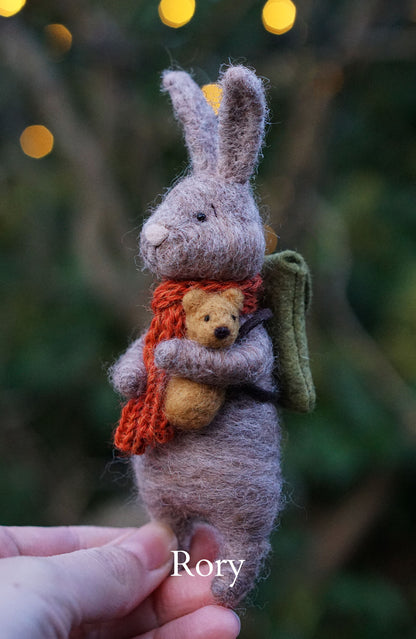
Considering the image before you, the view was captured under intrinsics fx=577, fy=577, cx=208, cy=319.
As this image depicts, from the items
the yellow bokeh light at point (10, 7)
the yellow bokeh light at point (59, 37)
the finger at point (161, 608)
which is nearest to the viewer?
the finger at point (161, 608)

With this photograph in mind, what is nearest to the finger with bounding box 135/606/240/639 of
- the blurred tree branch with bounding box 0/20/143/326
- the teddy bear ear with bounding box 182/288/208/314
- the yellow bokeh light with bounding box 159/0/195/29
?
the teddy bear ear with bounding box 182/288/208/314

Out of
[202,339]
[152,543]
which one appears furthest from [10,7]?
[152,543]

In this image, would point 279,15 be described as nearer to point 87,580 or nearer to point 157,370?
point 157,370

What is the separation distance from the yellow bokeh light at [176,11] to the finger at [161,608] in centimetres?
122

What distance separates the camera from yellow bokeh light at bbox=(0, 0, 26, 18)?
4.88ft

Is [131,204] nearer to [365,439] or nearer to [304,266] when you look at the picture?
[365,439]

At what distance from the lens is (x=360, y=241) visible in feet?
6.47

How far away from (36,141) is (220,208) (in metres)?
1.38

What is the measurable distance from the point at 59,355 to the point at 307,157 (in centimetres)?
92

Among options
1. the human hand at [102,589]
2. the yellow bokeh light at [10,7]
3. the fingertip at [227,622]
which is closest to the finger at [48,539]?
the human hand at [102,589]

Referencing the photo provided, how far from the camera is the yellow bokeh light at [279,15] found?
1.41 meters

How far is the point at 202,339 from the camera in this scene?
2.25ft

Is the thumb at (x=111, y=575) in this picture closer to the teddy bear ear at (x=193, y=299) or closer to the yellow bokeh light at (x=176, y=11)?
the teddy bear ear at (x=193, y=299)

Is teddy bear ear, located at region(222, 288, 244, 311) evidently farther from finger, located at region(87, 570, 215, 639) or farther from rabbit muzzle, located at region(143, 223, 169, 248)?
Answer: finger, located at region(87, 570, 215, 639)
